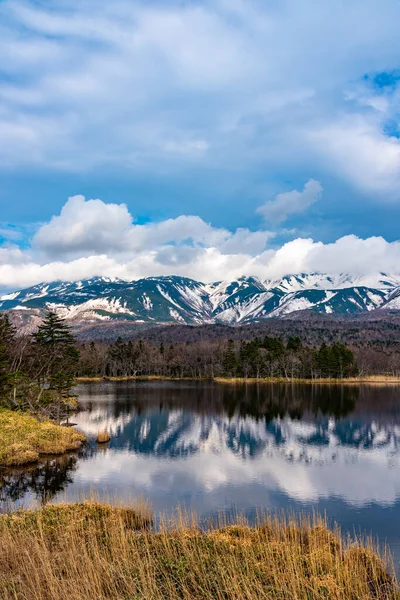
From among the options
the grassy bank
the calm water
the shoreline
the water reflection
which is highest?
the grassy bank

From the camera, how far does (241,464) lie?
137 feet

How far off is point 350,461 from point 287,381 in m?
105

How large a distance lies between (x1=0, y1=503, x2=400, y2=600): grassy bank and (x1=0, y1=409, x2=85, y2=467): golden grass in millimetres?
19448

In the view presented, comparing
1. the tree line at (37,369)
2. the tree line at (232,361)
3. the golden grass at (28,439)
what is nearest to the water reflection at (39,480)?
the golden grass at (28,439)

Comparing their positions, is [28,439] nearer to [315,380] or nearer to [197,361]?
[315,380]

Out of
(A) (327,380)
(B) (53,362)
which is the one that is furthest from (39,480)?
(A) (327,380)

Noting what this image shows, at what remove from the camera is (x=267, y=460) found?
43375 mm

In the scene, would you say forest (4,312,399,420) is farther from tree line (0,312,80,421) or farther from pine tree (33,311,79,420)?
tree line (0,312,80,421)

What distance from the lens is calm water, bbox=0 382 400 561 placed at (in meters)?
29.7

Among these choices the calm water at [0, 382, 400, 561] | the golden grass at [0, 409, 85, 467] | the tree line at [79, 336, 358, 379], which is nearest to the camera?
the calm water at [0, 382, 400, 561]

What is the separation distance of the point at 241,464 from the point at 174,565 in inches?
1120

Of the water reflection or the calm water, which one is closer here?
the calm water

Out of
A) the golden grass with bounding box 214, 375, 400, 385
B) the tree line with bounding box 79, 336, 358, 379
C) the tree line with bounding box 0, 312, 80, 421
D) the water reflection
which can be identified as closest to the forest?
the tree line with bounding box 79, 336, 358, 379

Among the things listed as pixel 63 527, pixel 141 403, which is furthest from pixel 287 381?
pixel 63 527
